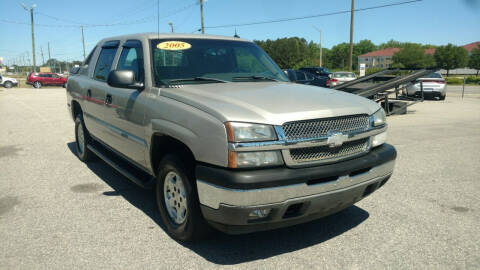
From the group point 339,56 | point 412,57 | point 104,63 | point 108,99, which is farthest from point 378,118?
point 339,56

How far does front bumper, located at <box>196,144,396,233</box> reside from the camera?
8.57ft

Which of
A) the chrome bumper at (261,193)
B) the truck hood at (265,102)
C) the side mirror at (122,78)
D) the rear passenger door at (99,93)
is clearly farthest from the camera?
the rear passenger door at (99,93)

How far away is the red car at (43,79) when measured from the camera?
36775 mm

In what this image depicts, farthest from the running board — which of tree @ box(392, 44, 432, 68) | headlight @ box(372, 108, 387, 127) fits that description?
tree @ box(392, 44, 432, 68)

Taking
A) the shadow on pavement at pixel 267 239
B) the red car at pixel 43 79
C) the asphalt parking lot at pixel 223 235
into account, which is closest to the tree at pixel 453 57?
the red car at pixel 43 79

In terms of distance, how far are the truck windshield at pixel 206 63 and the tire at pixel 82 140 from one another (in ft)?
8.45

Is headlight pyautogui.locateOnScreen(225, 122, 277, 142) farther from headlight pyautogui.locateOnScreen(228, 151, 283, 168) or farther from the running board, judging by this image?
the running board

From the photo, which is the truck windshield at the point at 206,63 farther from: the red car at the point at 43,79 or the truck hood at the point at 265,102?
the red car at the point at 43,79

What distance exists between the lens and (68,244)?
10.8 feet

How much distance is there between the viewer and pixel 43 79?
123 feet

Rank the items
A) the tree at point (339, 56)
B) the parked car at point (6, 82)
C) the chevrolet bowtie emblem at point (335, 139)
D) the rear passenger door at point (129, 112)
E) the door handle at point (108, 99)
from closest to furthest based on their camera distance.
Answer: the chevrolet bowtie emblem at point (335, 139) → the rear passenger door at point (129, 112) → the door handle at point (108, 99) → the parked car at point (6, 82) → the tree at point (339, 56)

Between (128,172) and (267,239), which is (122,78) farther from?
(267,239)

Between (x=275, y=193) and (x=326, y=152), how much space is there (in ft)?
1.90

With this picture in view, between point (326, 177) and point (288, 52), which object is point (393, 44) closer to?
point (288, 52)
